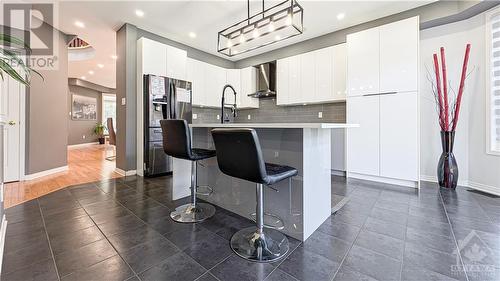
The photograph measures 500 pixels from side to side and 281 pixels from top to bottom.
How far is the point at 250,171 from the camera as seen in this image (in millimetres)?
1282

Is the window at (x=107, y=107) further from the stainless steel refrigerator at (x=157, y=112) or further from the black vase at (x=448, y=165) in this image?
A: the black vase at (x=448, y=165)

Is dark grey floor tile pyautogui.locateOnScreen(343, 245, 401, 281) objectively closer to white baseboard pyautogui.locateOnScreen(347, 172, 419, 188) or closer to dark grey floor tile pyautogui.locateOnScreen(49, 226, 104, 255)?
dark grey floor tile pyautogui.locateOnScreen(49, 226, 104, 255)

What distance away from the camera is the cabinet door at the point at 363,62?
10.4 feet

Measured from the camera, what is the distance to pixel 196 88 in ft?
15.1

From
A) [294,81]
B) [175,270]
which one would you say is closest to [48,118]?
[175,270]

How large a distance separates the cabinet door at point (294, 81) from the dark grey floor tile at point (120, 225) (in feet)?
11.4

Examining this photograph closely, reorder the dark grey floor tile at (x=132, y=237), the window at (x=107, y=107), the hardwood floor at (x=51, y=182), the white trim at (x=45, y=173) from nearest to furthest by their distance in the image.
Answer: the dark grey floor tile at (x=132, y=237) → the hardwood floor at (x=51, y=182) → the white trim at (x=45, y=173) → the window at (x=107, y=107)

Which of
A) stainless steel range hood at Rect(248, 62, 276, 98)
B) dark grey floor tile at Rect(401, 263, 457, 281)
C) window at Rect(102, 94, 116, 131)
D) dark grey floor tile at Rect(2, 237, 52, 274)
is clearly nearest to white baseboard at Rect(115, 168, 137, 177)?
dark grey floor tile at Rect(2, 237, 52, 274)

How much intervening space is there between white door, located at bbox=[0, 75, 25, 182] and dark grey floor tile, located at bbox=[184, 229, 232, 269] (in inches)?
145

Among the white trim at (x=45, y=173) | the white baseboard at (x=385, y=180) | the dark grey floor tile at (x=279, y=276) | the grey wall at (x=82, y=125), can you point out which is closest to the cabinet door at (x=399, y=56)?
the white baseboard at (x=385, y=180)

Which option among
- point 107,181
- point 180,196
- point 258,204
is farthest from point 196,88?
point 258,204

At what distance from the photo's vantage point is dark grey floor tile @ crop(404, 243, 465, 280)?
4.13ft

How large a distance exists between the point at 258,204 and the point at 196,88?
3758mm

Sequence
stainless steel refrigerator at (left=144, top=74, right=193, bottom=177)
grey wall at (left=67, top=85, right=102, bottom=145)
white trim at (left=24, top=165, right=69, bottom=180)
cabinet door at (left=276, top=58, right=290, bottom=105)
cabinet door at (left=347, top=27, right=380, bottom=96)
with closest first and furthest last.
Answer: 1. cabinet door at (left=347, top=27, right=380, bottom=96)
2. white trim at (left=24, top=165, right=69, bottom=180)
3. stainless steel refrigerator at (left=144, top=74, right=193, bottom=177)
4. cabinet door at (left=276, top=58, right=290, bottom=105)
5. grey wall at (left=67, top=85, right=102, bottom=145)
